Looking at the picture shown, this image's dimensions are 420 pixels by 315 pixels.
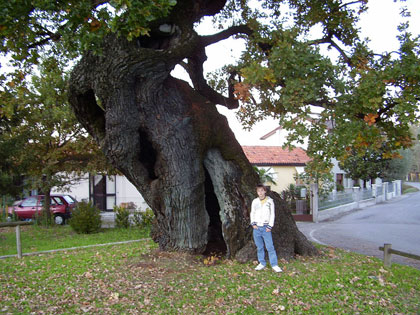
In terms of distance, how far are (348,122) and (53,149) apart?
14004 mm

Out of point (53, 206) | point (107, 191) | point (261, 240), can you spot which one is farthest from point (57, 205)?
point (261, 240)

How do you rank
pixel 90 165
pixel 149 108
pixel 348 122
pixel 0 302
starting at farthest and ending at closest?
pixel 90 165, pixel 149 108, pixel 348 122, pixel 0 302

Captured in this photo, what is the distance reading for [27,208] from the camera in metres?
20.4

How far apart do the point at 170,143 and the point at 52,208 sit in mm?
14601

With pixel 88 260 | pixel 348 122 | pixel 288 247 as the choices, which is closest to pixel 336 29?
pixel 348 122

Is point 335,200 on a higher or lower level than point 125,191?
lower

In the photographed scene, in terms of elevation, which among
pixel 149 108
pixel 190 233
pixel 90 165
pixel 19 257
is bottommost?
pixel 19 257

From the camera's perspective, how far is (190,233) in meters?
7.72

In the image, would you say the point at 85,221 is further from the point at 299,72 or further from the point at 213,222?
the point at 299,72

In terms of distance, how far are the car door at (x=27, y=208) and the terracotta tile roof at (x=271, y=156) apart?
1608 centimetres

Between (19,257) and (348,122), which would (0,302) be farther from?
(348,122)

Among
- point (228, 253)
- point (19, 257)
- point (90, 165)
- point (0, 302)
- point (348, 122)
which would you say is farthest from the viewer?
point (90, 165)

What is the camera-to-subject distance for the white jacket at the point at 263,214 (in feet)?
23.1

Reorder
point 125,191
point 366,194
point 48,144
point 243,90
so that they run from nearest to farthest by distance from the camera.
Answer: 1. point 243,90
2. point 48,144
3. point 125,191
4. point 366,194
